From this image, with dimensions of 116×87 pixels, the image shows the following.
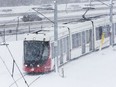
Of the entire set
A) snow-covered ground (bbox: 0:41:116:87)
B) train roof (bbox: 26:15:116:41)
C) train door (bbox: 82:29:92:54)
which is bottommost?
snow-covered ground (bbox: 0:41:116:87)

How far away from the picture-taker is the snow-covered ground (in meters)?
25.5

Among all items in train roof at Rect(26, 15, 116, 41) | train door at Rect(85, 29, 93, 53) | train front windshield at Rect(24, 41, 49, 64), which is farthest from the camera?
train door at Rect(85, 29, 93, 53)

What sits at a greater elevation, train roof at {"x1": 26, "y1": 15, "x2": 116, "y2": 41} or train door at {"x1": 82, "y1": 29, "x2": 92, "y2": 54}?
train roof at {"x1": 26, "y1": 15, "x2": 116, "y2": 41}

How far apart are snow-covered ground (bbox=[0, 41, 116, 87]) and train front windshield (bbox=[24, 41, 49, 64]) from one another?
1.02 metres

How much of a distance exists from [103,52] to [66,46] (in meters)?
6.96

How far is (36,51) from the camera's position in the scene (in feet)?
94.2

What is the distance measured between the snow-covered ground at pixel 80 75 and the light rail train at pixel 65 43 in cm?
60

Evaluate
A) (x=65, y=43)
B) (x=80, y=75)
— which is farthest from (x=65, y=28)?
(x=80, y=75)

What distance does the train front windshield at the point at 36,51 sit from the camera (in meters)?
28.5

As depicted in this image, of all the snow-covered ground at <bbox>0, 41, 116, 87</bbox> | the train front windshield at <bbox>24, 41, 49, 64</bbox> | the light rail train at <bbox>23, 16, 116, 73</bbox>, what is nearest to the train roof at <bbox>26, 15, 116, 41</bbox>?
the light rail train at <bbox>23, 16, 116, 73</bbox>

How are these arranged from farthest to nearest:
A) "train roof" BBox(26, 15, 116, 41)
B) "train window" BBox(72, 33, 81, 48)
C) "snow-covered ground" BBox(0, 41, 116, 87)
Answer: "train window" BBox(72, 33, 81, 48) → "train roof" BBox(26, 15, 116, 41) → "snow-covered ground" BBox(0, 41, 116, 87)

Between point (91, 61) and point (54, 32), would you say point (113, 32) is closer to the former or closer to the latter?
point (91, 61)

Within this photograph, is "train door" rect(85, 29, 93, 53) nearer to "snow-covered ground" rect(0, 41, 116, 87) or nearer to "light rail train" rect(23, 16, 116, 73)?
"light rail train" rect(23, 16, 116, 73)

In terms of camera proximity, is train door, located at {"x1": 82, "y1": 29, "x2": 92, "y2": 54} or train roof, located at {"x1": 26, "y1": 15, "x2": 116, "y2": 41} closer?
train roof, located at {"x1": 26, "y1": 15, "x2": 116, "y2": 41}
